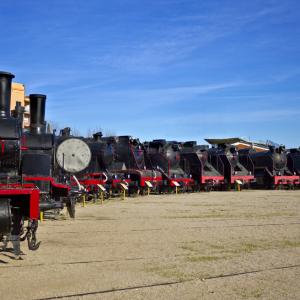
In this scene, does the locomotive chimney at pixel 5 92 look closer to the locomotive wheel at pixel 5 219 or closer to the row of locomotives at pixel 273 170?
the locomotive wheel at pixel 5 219

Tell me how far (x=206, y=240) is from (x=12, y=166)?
13.6ft

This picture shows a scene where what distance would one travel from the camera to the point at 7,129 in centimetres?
932

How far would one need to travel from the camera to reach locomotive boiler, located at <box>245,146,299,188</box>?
35.4m

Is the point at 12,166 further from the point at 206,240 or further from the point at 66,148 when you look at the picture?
the point at 66,148

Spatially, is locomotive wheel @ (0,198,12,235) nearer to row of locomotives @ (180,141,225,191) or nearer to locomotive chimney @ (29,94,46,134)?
locomotive chimney @ (29,94,46,134)

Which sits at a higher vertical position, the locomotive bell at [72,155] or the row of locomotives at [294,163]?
the row of locomotives at [294,163]

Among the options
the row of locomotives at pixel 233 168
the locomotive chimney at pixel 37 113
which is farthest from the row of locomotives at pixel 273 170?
the locomotive chimney at pixel 37 113

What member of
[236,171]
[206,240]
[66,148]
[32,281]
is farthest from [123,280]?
[236,171]

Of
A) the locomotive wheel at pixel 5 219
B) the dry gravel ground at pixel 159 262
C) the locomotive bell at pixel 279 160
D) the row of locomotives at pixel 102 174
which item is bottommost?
the dry gravel ground at pixel 159 262

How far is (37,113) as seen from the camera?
1363cm

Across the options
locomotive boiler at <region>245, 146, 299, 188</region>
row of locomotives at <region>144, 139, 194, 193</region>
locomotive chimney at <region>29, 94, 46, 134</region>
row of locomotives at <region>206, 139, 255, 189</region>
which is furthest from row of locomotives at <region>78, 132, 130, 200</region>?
locomotive boiler at <region>245, 146, 299, 188</region>

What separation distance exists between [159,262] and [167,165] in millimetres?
21675

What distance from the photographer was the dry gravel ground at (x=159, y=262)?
5859mm

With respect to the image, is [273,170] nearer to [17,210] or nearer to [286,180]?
[286,180]
